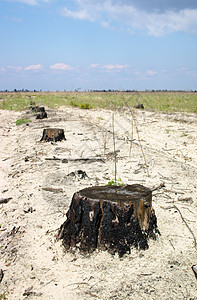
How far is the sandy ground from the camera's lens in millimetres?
2508

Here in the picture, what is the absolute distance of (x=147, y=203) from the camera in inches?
115

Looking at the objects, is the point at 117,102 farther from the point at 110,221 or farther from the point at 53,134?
the point at 110,221

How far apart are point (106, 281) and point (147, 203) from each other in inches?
34.4

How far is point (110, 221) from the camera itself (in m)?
2.85

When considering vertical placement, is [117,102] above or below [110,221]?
above

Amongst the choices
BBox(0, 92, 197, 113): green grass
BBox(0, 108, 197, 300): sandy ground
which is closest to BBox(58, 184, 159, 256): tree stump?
BBox(0, 108, 197, 300): sandy ground

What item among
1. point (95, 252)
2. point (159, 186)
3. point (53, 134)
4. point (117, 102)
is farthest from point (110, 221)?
point (117, 102)

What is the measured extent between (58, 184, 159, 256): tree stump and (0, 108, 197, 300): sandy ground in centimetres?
11

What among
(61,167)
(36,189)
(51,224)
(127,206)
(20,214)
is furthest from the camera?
(61,167)

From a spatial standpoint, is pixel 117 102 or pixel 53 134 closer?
pixel 53 134

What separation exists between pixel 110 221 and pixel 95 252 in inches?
15.5

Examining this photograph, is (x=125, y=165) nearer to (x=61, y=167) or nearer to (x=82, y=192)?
(x=61, y=167)

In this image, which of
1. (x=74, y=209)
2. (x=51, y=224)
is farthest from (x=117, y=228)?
(x=51, y=224)

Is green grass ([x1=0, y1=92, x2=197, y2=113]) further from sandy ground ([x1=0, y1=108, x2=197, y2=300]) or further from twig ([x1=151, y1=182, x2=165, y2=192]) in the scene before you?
twig ([x1=151, y1=182, x2=165, y2=192])
